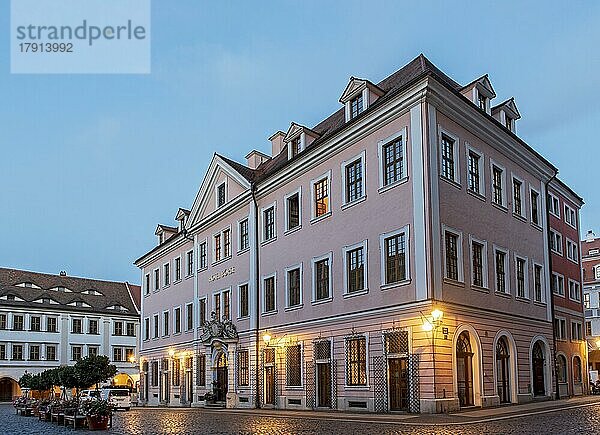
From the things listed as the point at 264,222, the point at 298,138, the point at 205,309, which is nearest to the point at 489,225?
the point at 298,138

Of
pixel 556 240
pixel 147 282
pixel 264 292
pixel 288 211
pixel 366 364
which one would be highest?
pixel 288 211

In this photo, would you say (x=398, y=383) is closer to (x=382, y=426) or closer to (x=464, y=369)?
(x=464, y=369)

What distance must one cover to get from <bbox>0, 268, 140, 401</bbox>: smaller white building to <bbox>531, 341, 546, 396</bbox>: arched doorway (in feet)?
172

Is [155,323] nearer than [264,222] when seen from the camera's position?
No

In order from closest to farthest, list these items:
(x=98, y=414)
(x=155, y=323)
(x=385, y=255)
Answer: (x=98, y=414) < (x=385, y=255) < (x=155, y=323)

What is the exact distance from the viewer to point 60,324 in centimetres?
8331

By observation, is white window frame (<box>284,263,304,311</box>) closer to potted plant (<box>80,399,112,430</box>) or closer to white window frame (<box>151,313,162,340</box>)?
potted plant (<box>80,399,112,430</box>)

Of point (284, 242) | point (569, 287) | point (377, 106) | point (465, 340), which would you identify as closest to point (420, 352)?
point (465, 340)

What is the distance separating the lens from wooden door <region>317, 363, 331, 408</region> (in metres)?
32.6

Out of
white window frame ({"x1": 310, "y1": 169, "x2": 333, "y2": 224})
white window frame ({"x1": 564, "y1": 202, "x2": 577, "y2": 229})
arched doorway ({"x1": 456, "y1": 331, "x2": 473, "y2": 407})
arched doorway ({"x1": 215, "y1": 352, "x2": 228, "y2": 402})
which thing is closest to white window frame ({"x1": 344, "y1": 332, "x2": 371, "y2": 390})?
arched doorway ({"x1": 456, "y1": 331, "x2": 473, "y2": 407})

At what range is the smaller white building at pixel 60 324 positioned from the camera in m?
79.6

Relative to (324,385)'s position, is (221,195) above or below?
above

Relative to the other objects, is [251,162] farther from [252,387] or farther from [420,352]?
[420,352]

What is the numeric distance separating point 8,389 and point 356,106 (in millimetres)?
63104
